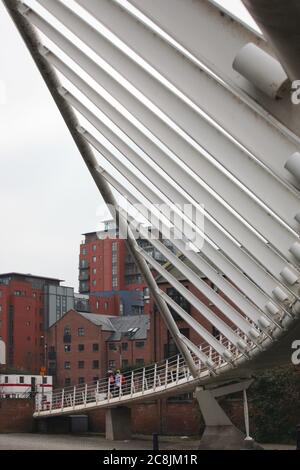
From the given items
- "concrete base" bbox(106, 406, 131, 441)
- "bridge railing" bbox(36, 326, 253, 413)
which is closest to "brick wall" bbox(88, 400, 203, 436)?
"bridge railing" bbox(36, 326, 253, 413)

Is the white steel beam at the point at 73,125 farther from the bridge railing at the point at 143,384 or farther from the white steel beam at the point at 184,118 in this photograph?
the bridge railing at the point at 143,384

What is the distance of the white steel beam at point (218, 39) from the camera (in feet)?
17.7

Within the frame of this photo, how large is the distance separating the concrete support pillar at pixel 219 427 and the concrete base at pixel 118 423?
35.4 ft

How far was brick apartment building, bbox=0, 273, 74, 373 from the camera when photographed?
246 ft

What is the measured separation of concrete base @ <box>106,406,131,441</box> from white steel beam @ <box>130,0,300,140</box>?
118ft

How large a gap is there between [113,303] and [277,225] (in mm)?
76448

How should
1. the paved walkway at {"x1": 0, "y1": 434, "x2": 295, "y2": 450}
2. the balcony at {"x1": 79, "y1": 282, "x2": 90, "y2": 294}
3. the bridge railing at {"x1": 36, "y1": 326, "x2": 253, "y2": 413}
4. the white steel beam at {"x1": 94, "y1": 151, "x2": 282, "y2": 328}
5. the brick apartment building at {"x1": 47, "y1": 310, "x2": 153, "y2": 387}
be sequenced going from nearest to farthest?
the white steel beam at {"x1": 94, "y1": 151, "x2": 282, "y2": 328}
the paved walkway at {"x1": 0, "y1": 434, "x2": 295, "y2": 450}
the bridge railing at {"x1": 36, "y1": 326, "x2": 253, "y2": 413}
the brick apartment building at {"x1": 47, "y1": 310, "x2": 153, "y2": 387}
the balcony at {"x1": 79, "y1": 282, "x2": 90, "y2": 294}

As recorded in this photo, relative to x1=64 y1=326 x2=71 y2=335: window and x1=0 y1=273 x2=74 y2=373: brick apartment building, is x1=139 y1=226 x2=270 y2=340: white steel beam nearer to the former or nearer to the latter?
x1=64 y1=326 x2=71 y2=335: window

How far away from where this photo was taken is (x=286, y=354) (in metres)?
23.6

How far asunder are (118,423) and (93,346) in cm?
2610

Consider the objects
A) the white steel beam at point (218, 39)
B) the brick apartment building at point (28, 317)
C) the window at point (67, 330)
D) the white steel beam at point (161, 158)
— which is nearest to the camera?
the white steel beam at point (218, 39)

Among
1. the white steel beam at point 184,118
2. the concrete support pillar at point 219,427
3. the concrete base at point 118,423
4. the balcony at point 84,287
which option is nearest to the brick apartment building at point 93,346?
the concrete base at point 118,423
